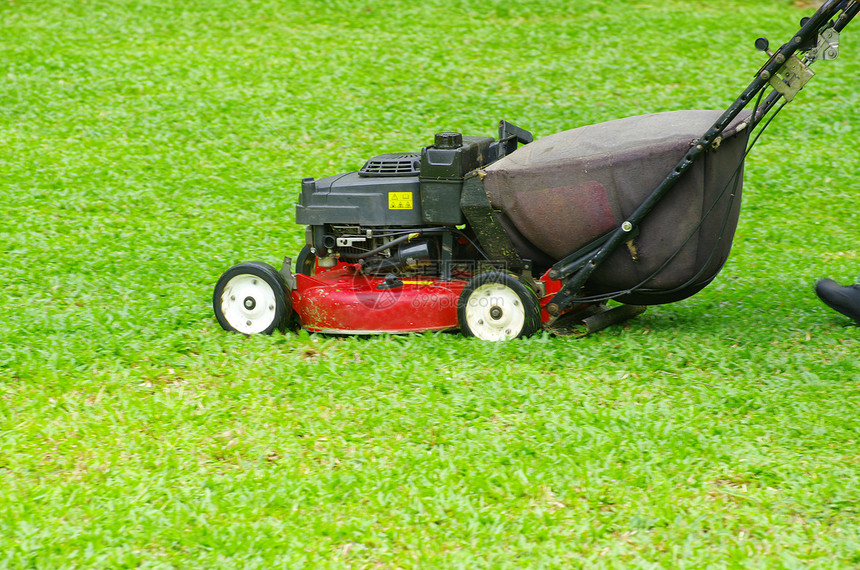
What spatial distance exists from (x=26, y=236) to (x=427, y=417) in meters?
4.50

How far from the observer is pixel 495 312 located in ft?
16.9

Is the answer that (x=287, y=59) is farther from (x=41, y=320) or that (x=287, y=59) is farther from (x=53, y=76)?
(x=41, y=320)

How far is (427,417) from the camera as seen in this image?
14.4 feet

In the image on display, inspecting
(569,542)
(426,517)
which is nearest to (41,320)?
(426,517)

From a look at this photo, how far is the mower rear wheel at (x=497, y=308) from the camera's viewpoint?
5.07m

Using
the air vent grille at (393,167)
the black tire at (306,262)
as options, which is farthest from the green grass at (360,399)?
the air vent grille at (393,167)

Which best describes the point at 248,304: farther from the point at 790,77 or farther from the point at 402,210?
the point at 790,77

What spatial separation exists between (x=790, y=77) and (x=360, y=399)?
2.63 meters

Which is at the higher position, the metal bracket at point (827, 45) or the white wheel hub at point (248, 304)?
the metal bracket at point (827, 45)

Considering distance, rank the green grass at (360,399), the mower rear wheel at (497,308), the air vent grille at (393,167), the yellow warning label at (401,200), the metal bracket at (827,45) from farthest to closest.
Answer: the air vent grille at (393,167)
the yellow warning label at (401,200)
the mower rear wheel at (497,308)
the metal bracket at (827,45)
the green grass at (360,399)

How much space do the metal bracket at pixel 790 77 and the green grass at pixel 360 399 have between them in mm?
1406

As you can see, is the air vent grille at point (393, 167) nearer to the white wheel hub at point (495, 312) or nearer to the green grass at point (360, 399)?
the white wheel hub at point (495, 312)

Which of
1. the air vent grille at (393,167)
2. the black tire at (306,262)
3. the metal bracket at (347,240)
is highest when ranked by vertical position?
the air vent grille at (393,167)

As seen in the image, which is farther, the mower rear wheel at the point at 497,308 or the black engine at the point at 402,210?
the black engine at the point at 402,210
